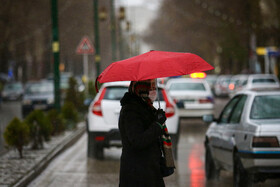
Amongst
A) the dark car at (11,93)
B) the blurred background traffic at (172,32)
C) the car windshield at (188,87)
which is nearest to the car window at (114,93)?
the blurred background traffic at (172,32)

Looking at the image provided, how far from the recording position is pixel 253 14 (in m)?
46.7

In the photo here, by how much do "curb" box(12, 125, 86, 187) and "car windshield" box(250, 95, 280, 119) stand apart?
3.56 m

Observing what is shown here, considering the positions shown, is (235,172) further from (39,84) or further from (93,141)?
(39,84)

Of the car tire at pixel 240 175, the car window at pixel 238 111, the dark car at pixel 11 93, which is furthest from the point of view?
the dark car at pixel 11 93

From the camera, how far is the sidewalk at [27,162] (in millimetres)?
9873

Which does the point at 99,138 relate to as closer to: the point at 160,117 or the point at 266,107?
the point at 266,107

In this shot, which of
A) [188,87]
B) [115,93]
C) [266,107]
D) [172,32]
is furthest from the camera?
[172,32]

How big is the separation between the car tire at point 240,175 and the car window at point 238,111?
570 mm

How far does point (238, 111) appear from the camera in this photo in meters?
8.76

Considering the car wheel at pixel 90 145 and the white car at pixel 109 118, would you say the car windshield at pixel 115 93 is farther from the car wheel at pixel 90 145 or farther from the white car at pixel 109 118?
the car wheel at pixel 90 145

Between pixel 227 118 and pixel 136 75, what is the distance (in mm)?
4266

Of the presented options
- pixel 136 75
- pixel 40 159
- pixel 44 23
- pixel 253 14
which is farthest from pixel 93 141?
pixel 44 23

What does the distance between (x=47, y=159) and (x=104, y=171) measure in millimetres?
A: 1669

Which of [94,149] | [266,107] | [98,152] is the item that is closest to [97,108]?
[94,149]
